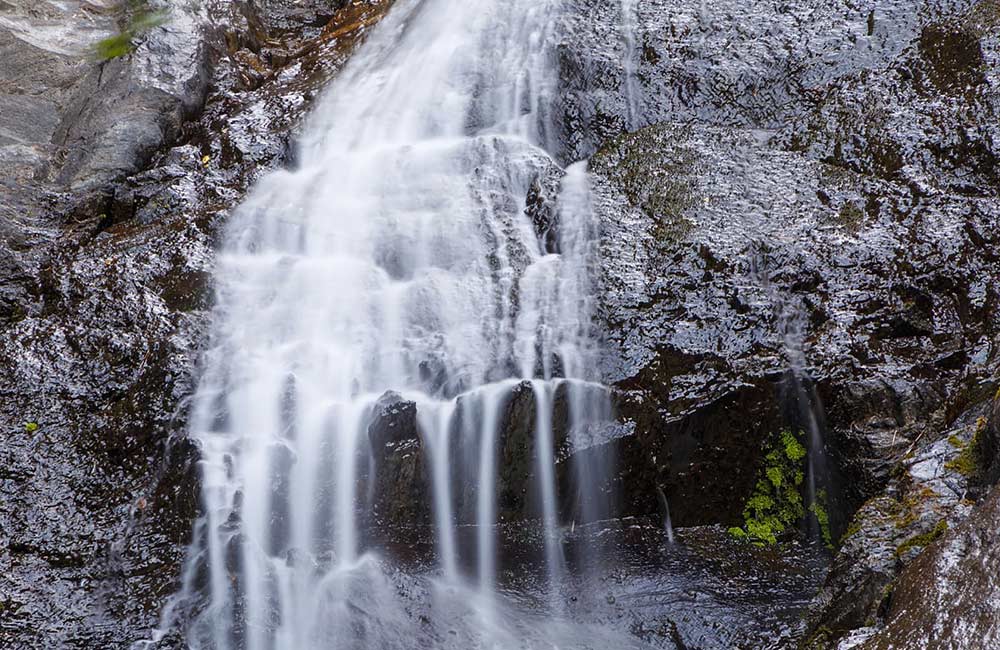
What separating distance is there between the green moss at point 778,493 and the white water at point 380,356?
106cm

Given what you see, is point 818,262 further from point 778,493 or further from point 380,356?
point 380,356

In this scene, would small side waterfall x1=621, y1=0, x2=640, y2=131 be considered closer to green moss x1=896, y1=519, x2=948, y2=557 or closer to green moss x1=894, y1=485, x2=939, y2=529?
green moss x1=894, y1=485, x2=939, y2=529

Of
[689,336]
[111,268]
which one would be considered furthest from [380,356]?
[111,268]

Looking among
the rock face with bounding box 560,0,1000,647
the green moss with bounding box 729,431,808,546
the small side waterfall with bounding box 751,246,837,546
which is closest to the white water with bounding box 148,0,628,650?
the rock face with bounding box 560,0,1000,647

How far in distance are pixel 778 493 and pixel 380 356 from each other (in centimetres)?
299

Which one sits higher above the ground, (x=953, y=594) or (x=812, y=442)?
(x=812, y=442)

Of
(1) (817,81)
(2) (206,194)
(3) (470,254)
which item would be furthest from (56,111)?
(1) (817,81)

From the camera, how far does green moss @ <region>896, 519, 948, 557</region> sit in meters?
3.59

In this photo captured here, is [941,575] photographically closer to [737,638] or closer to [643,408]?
[737,638]

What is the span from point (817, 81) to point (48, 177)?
24.0ft

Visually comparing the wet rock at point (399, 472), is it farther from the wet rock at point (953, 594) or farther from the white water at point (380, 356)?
the wet rock at point (953, 594)

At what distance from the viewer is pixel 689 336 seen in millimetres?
5559

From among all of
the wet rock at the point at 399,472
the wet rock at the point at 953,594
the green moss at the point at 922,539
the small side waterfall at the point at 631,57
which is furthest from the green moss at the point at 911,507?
the small side waterfall at the point at 631,57

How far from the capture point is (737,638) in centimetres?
454
